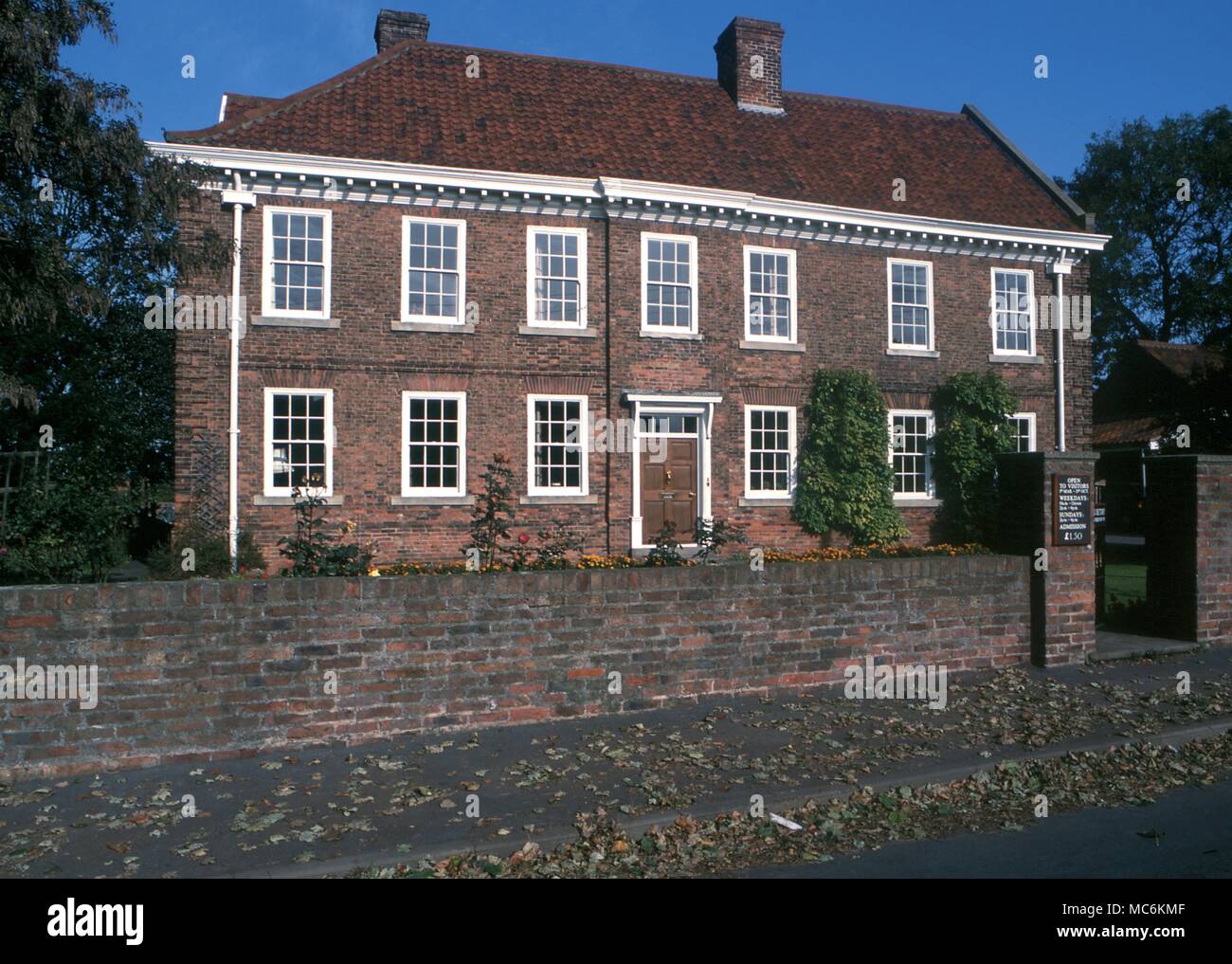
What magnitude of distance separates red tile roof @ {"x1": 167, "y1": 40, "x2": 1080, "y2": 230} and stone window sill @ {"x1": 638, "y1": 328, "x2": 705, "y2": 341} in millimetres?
3147

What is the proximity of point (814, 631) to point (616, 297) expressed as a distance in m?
10.3

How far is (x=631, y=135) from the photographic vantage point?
19500mm

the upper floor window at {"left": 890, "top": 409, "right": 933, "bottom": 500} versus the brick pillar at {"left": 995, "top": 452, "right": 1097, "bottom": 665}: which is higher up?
the upper floor window at {"left": 890, "top": 409, "right": 933, "bottom": 500}

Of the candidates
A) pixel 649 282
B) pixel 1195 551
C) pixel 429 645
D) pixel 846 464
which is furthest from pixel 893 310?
pixel 429 645

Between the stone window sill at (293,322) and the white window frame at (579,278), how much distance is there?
3.57 m

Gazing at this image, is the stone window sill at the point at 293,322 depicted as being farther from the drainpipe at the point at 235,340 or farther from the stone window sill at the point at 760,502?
the stone window sill at the point at 760,502

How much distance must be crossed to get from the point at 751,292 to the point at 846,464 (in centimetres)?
410

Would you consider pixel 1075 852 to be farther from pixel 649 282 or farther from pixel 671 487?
pixel 649 282

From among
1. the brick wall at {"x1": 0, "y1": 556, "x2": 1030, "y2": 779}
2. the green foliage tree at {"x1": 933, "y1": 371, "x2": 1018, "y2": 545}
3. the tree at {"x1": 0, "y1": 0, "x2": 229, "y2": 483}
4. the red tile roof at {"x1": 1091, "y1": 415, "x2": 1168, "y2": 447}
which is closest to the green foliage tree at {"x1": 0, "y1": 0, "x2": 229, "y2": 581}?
the tree at {"x1": 0, "y1": 0, "x2": 229, "y2": 483}

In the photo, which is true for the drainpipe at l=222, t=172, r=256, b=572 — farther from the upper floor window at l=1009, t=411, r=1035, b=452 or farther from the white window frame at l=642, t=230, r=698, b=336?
the upper floor window at l=1009, t=411, r=1035, b=452

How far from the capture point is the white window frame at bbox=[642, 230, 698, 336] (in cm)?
1789

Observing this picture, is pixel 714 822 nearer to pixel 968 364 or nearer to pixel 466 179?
pixel 466 179

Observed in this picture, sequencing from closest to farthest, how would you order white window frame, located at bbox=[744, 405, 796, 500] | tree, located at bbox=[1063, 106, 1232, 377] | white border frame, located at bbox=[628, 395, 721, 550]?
1. white border frame, located at bbox=[628, 395, 721, 550]
2. white window frame, located at bbox=[744, 405, 796, 500]
3. tree, located at bbox=[1063, 106, 1232, 377]

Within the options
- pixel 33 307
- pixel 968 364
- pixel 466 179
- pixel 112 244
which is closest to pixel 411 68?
pixel 466 179
